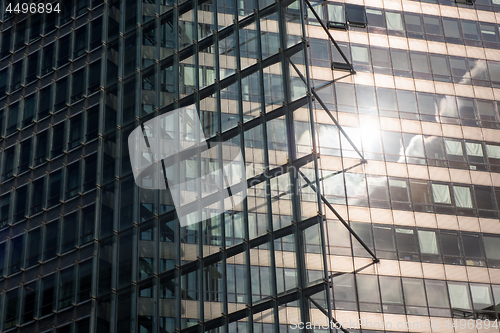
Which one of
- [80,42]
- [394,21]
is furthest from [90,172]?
[394,21]

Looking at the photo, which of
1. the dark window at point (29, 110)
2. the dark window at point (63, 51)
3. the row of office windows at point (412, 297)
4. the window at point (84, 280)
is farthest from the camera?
the row of office windows at point (412, 297)

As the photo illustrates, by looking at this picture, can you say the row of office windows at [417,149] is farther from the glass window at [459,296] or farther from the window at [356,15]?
the window at [356,15]

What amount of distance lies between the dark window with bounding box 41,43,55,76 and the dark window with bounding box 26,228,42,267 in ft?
34.8

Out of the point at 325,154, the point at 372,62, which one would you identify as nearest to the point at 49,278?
the point at 325,154

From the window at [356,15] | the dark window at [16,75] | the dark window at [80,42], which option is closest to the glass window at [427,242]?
the window at [356,15]

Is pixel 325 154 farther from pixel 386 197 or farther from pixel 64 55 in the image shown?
pixel 64 55

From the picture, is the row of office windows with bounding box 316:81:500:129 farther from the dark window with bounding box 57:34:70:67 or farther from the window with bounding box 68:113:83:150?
the window with bounding box 68:113:83:150

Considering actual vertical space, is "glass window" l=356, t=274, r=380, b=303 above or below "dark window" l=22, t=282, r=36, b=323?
above

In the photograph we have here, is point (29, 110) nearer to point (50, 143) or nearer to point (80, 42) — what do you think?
point (50, 143)

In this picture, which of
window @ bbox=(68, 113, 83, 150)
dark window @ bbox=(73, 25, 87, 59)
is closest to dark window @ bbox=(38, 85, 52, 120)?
dark window @ bbox=(73, 25, 87, 59)

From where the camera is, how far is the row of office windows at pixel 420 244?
45.7m

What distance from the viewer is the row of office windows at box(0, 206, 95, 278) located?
3722 cm

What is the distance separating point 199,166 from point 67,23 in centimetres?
1688

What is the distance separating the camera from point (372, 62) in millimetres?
51781
